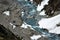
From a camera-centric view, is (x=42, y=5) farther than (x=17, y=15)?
Yes

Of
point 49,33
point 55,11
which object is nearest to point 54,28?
point 49,33

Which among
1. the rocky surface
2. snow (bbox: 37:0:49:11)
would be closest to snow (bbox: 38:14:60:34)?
the rocky surface

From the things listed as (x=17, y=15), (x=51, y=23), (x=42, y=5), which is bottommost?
(x=51, y=23)

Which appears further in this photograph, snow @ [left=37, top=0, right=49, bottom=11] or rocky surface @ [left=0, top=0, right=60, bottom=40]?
snow @ [left=37, top=0, right=49, bottom=11]

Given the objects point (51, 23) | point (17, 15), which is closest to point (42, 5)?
point (17, 15)

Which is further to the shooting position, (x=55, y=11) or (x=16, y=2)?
(x=16, y=2)

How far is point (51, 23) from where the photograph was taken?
35.0 feet

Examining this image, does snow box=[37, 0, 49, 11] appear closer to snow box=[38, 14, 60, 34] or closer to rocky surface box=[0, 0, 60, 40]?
rocky surface box=[0, 0, 60, 40]

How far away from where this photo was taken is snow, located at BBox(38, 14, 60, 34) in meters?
10.4

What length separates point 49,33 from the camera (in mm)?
10336

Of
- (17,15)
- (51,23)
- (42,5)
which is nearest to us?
(51,23)

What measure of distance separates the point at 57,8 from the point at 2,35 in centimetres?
354

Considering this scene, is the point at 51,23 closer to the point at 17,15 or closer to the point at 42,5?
the point at 42,5

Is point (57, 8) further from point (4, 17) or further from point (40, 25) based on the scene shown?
point (4, 17)
